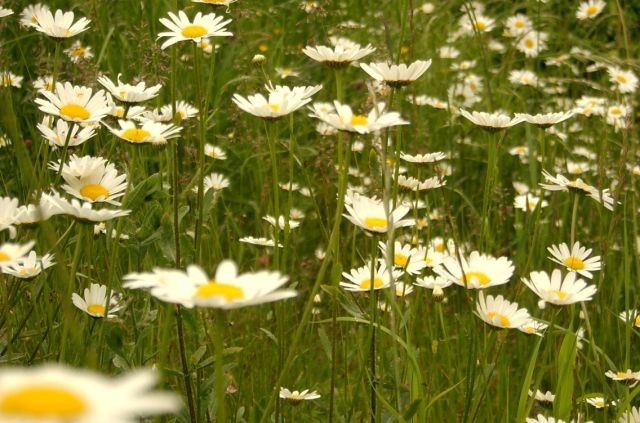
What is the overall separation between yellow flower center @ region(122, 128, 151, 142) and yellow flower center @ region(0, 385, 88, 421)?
95cm

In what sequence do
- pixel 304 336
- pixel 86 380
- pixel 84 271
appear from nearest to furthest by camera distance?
pixel 86 380 → pixel 84 271 → pixel 304 336

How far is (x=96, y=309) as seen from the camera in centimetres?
158

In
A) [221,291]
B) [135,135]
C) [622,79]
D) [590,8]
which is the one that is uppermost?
[590,8]

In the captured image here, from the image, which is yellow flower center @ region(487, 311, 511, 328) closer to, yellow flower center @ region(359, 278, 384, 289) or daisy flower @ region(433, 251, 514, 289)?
daisy flower @ region(433, 251, 514, 289)

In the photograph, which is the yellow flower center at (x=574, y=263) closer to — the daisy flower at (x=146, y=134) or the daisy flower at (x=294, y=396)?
the daisy flower at (x=294, y=396)

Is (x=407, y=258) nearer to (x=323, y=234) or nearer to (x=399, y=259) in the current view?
(x=399, y=259)

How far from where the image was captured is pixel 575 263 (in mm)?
1826

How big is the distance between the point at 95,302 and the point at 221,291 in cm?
73

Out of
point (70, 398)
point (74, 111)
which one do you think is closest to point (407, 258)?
point (74, 111)

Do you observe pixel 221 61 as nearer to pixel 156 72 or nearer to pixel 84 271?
pixel 156 72

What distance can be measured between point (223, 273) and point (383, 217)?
1.90ft

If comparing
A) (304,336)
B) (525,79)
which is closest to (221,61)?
(525,79)

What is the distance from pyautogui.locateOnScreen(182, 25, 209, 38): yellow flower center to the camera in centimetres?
175

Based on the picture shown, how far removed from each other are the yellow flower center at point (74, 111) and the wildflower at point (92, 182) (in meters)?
0.10
